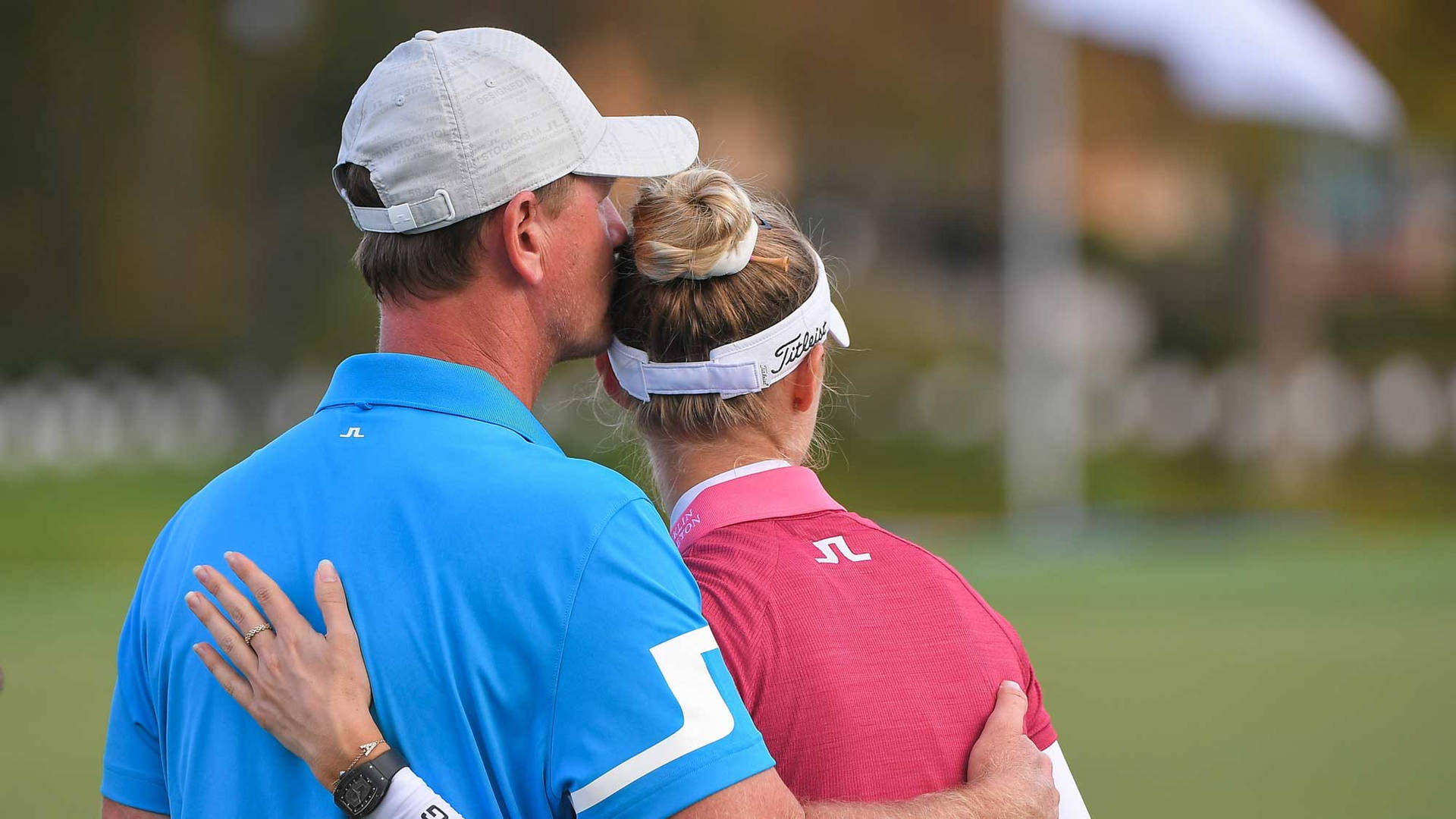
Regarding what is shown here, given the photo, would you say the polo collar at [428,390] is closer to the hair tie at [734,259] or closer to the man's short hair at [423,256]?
the man's short hair at [423,256]

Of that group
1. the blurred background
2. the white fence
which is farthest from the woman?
the white fence

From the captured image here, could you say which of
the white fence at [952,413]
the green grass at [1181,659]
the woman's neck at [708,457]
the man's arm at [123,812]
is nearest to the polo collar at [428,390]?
the woman's neck at [708,457]

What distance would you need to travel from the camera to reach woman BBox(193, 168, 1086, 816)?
242cm

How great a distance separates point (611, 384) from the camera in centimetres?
291

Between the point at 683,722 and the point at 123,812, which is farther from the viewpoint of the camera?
the point at 123,812

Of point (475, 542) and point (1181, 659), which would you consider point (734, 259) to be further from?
point (1181, 659)

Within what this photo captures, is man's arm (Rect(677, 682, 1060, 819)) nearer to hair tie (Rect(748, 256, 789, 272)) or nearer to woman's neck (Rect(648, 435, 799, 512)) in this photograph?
woman's neck (Rect(648, 435, 799, 512))

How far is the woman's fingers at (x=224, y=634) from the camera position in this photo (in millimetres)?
2174

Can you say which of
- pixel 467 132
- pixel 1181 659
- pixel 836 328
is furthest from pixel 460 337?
pixel 1181 659

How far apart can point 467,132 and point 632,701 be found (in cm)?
87

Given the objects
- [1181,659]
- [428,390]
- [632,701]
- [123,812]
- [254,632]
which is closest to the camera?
[632,701]

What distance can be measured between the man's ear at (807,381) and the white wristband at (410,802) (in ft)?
3.19

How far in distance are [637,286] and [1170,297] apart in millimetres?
27814

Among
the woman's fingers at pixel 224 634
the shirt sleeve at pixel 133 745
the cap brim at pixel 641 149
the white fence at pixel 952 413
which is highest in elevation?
the cap brim at pixel 641 149
